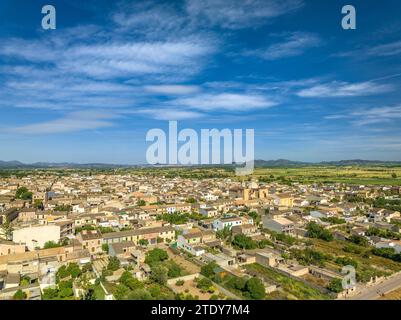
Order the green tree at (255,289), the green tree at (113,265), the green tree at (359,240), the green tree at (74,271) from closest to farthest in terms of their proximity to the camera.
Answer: the green tree at (255,289) < the green tree at (74,271) < the green tree at (113,265) < the green tree at (359,240)

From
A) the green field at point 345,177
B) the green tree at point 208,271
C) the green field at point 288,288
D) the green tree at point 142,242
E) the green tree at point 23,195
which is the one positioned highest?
the green field at point 345,177

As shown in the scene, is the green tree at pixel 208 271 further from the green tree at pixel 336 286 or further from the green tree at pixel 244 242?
the green tree at pixel 244 242

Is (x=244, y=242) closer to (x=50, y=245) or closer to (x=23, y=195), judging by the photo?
(x=50, y=245)

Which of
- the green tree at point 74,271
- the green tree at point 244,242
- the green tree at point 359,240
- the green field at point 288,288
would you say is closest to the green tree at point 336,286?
the green field at point 288,288

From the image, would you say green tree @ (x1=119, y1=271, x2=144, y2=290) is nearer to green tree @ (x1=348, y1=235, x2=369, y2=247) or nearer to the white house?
the white house

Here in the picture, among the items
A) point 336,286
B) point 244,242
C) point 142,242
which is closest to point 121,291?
point 142,242

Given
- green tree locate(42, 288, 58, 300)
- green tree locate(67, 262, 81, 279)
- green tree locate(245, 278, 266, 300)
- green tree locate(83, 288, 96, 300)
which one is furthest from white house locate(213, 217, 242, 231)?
green tree locate(42, 288, 58, 300)

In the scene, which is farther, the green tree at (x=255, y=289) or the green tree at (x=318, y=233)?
the green tree at (x=318, y=233)

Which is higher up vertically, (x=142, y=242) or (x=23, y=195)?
(x=23, y=195)
